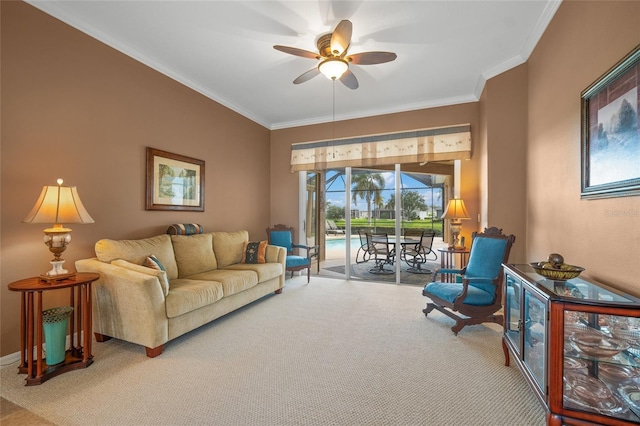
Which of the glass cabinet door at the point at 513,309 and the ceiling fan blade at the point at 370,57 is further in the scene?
the ceiling fan blade at the point at 370,57

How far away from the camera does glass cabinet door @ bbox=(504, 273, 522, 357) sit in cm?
200

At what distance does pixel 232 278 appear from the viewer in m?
3.28

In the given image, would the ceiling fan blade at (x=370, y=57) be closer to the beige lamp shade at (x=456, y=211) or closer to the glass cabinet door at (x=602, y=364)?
the beige lamp shade at (x=456, y=211)

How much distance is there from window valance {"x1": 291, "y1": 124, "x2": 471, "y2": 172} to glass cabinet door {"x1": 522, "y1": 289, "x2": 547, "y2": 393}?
3.15 meters

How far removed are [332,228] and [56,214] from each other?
4177 mm

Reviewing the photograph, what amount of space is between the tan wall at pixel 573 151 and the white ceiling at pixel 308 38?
0.46 m

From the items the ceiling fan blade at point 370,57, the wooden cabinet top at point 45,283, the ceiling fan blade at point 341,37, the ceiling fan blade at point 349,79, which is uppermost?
the ceiling fan blade at point 341,37

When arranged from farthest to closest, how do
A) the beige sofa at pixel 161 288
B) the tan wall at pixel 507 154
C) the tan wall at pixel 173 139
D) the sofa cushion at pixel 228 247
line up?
the sofa cushion at pixel 228 247
the tan wall at pixel 507 154
the beige sofa at pixel 161 288
the tan wall at pixel 173 139

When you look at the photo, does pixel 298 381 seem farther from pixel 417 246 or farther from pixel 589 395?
pixel 417 246

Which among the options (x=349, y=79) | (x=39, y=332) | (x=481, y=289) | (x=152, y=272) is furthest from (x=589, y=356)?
(x=39, y=332)

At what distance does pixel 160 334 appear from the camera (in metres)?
2.43

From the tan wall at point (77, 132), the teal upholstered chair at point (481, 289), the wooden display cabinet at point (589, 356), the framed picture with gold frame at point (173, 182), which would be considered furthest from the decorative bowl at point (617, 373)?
the framed picture with gold frame at point (173, 182)

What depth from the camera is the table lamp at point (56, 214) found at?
213 centimetres

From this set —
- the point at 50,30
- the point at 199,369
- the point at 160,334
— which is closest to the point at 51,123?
the point at 50,30
